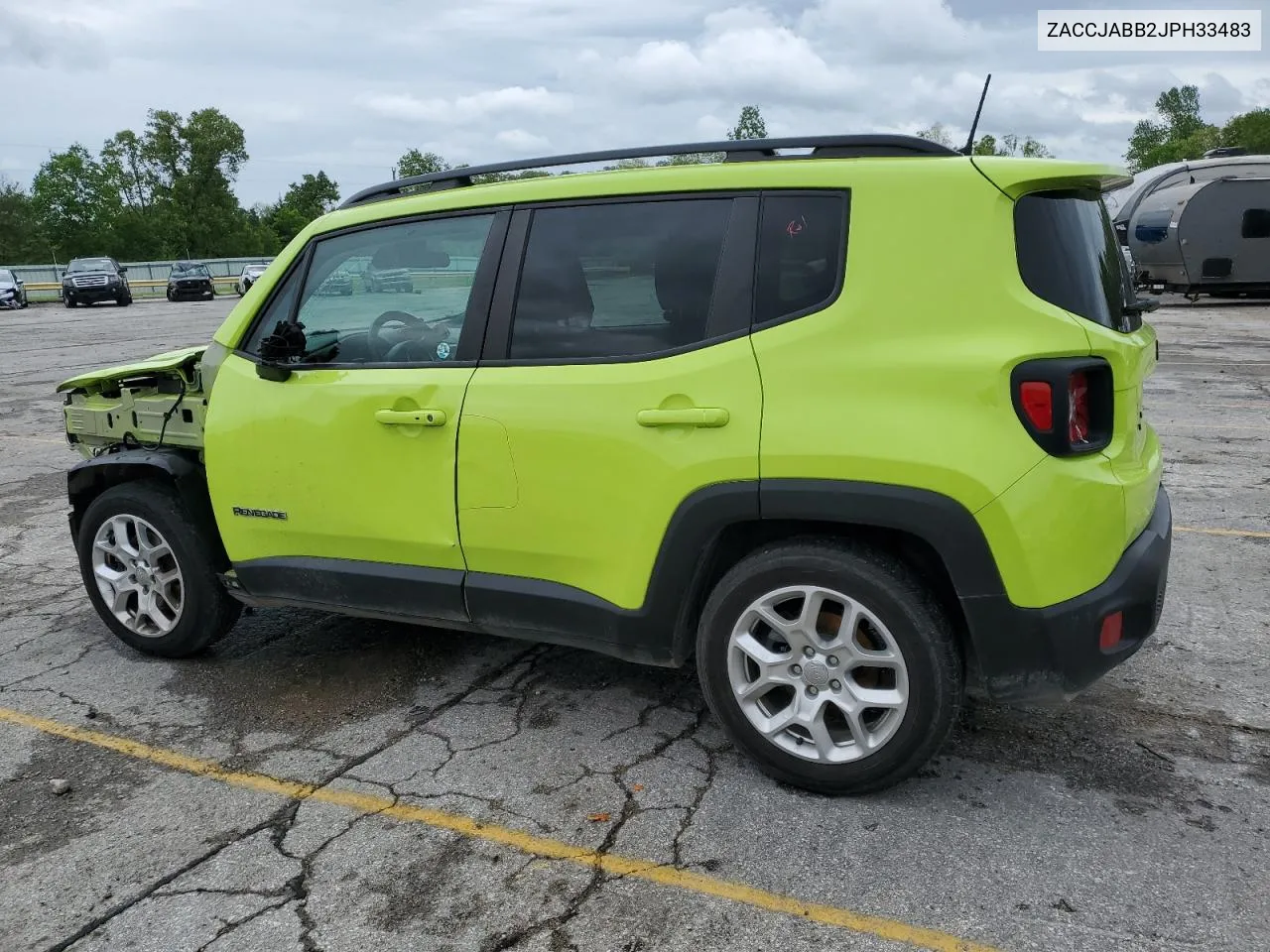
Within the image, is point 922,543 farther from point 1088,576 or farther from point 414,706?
point 414,706

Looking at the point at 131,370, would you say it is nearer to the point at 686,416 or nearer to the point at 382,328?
the point at 382,328

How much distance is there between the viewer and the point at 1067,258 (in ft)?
9.59

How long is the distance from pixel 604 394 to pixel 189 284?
42683 mm

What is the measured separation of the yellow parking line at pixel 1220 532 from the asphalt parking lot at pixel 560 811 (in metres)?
1.05

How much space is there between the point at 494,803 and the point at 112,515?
2270mm

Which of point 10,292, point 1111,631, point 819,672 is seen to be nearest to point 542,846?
point 819,672

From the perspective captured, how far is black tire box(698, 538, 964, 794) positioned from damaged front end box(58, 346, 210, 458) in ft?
7.82

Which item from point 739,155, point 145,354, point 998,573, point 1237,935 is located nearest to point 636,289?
point 739,155

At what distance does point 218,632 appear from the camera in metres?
4.35

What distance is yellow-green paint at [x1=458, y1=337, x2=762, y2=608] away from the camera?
308 centimetres

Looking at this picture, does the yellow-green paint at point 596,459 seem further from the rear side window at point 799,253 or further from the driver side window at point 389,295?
the driver side window at point 389,295

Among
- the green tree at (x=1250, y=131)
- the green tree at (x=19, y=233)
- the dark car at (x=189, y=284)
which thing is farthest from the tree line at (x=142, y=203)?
the green tree at (x=1250, y=131)

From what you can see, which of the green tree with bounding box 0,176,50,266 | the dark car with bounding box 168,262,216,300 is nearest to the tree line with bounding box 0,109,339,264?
the green tree with bounding box 0,176,50,266

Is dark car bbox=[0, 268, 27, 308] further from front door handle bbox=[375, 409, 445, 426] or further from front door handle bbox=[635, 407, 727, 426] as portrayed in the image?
front door handle bbox=[635, 407, 727, 426]
